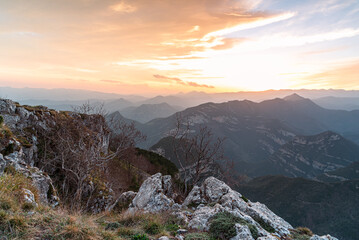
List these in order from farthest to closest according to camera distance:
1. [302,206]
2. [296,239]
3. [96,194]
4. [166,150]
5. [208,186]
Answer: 1. [166,150]
2. [302,206]
3. [96,194]
4. [208,186]
5. [296,239]

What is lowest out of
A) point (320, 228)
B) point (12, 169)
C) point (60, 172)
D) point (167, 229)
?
point (320, 228)

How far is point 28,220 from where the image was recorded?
5574 millimetres

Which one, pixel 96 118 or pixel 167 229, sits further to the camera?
pixel 96 118

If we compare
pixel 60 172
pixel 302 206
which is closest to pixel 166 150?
pixel 302 206

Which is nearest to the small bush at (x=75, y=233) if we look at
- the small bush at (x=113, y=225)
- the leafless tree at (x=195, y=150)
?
the small bush at (x=113, y=225)

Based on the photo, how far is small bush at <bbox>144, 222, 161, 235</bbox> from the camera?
795cm

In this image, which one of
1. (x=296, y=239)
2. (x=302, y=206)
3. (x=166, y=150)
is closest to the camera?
(x=296, y=239)

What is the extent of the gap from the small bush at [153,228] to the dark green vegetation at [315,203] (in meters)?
169

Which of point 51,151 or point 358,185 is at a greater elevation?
point 51,151

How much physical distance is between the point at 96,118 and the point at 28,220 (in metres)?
33.1

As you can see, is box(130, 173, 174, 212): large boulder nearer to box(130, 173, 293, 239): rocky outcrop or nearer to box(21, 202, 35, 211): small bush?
box(130, 173, 293, 239): rocky outcrop

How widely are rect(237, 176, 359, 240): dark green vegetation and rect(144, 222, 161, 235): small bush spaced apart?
169 metres

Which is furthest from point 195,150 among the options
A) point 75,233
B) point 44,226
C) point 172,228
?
point 44,226

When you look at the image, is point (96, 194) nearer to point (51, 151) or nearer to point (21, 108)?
point (51, 151)
